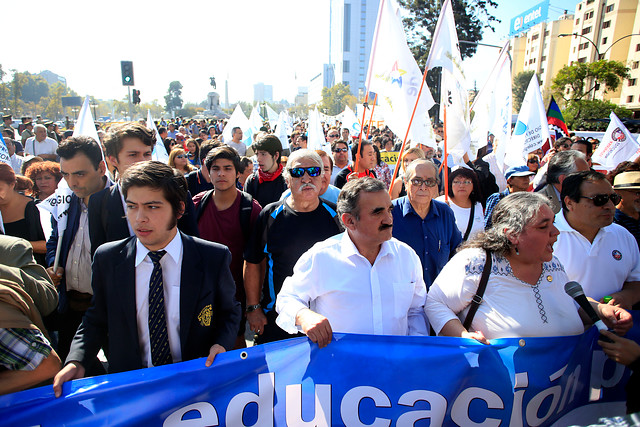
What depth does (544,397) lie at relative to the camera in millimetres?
2068

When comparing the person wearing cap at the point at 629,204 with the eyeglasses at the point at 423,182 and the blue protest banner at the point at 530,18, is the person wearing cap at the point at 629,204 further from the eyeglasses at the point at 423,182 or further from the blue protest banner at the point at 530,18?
the blue protest banner at the point at 530,18

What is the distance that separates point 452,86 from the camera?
511 cm

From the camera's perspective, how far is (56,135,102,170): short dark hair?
2789mm

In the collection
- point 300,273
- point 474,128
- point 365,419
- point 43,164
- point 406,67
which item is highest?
point 406,67

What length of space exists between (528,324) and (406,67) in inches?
165

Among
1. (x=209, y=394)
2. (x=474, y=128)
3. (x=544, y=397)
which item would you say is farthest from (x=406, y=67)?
(x=209, y=394)

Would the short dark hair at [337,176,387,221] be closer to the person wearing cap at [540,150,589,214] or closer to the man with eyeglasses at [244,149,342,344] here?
the man with eyeglasses at [244,149,342,344]

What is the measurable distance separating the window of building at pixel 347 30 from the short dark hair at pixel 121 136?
158 meters

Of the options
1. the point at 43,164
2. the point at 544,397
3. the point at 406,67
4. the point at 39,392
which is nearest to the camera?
the point at 39,392

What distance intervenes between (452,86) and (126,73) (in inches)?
499

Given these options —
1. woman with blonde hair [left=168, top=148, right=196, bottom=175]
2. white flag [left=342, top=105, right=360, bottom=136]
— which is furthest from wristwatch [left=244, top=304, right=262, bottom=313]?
white flag [left=342, top=105, right=360, bottom=136]

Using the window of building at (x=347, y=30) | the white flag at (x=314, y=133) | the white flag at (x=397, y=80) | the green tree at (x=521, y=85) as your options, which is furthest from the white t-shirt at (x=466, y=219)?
the window of building at (x=347, y=30)

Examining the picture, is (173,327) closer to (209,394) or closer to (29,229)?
(209,394)

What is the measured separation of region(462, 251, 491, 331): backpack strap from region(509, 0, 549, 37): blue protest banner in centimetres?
9694
